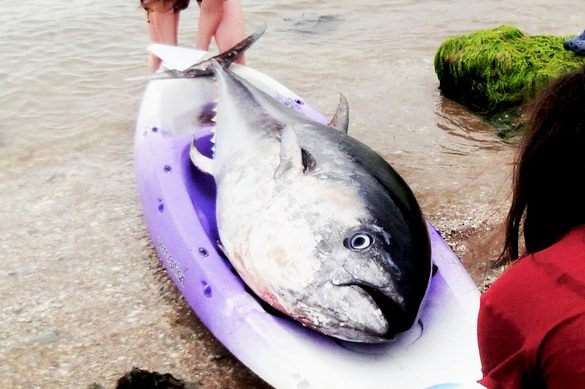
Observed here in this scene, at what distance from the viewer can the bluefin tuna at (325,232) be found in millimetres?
2801

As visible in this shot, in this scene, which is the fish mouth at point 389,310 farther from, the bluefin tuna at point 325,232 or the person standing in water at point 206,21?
the person standing in water at point 206,21

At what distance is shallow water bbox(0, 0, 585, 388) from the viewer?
3551 mm

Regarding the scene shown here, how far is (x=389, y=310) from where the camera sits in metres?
2.77

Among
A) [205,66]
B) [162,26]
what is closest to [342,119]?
[205,66]

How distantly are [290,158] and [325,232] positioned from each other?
544 mm

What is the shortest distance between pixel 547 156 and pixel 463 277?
5.83 feet

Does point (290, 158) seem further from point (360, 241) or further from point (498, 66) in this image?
point (498, 66)

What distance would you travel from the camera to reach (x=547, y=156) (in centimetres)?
159

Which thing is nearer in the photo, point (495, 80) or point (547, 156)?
point (547, 156)

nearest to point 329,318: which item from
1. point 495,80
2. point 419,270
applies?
point 419,270

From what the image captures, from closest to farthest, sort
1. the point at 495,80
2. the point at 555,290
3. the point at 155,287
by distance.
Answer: the point at 555,290 → the point at 155,287 → the point at 495,80

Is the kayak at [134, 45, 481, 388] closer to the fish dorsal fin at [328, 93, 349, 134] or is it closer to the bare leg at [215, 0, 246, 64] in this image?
the fish dorsal fin at [328, 93, 349, 134]

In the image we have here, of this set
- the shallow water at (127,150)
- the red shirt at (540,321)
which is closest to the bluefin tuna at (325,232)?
the shallow water at (127,150)

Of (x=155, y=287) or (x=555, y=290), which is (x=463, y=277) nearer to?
(x=155, y=287)
